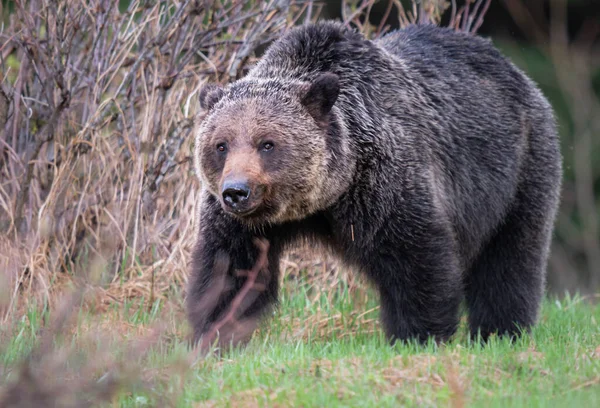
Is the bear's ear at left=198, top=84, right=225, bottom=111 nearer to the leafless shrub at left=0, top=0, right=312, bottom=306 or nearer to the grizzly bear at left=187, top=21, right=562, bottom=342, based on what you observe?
the grizzly bear at left=187, top=21, right=562, bottom=342

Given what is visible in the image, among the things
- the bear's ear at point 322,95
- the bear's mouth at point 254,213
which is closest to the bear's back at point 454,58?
the bear's ear at point 322,95

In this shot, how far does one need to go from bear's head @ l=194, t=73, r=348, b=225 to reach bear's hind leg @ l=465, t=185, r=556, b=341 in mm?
1903

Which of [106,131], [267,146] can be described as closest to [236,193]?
[267,146]

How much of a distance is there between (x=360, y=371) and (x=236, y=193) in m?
1.34

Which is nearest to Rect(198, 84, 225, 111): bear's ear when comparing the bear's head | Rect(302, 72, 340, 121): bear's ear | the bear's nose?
the bear's head

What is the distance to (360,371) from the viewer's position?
480 cm

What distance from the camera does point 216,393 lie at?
454 centimetres

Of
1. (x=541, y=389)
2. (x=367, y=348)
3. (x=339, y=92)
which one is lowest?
(x=367, y=348)

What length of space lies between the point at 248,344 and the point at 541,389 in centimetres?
217

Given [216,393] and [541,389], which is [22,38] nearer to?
[216,393]

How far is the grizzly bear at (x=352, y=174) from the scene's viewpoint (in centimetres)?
597

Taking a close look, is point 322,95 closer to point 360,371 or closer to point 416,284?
point 416,284

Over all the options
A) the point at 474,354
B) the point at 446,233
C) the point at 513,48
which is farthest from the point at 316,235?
the point at 513,48

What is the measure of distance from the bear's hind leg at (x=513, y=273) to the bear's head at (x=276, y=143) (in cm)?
190
